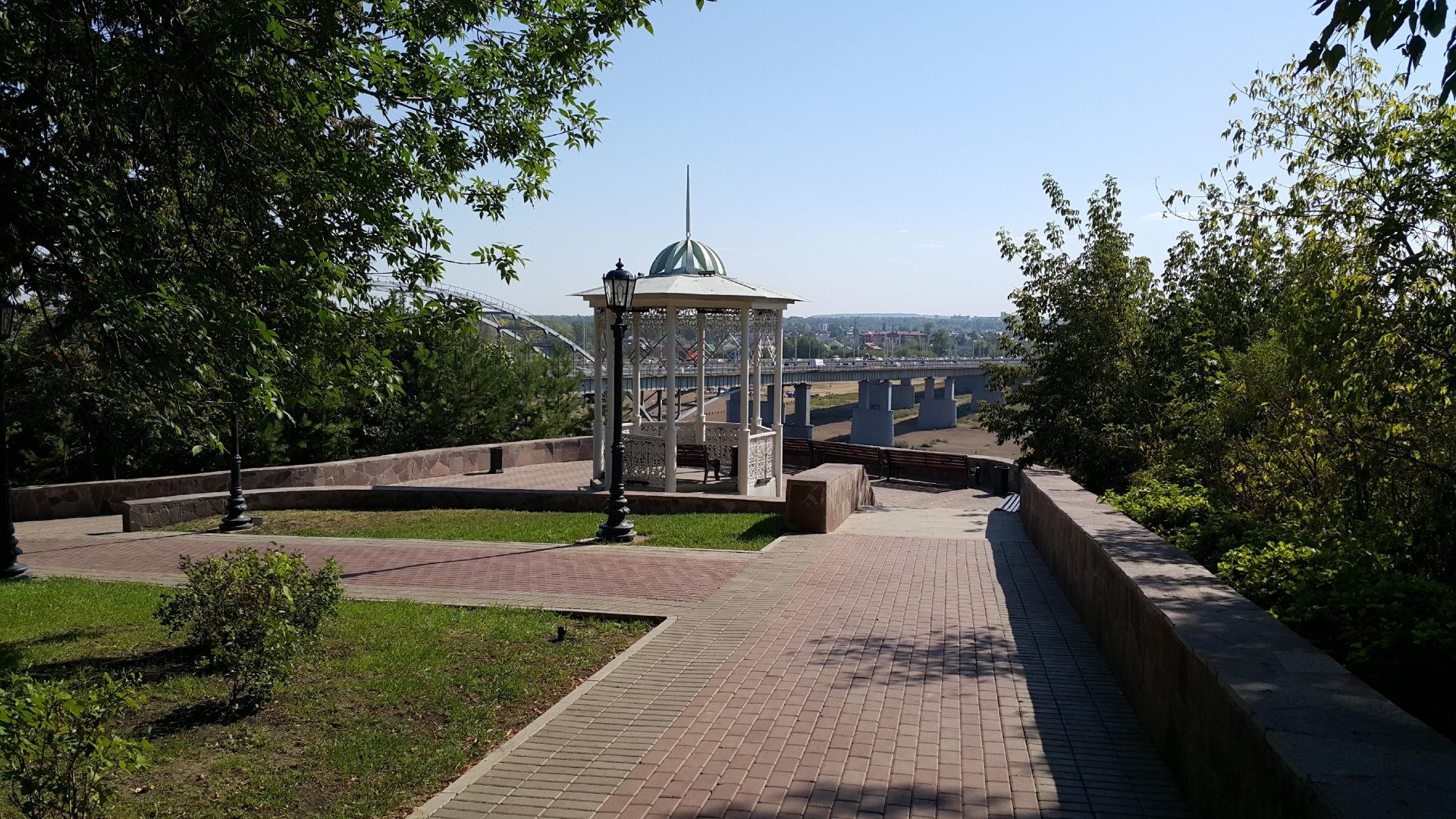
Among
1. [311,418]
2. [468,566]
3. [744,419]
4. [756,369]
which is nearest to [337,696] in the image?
[468,566]

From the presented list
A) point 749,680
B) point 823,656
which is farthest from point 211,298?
point 823,656

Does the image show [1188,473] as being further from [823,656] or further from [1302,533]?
[823,656]

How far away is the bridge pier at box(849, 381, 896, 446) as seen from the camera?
85.9 metres

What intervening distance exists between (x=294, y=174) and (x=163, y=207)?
1393 millimetres

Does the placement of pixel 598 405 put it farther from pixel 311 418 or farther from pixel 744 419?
pixel 311 418

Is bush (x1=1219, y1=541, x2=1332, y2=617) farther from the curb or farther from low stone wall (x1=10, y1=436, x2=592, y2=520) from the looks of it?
low stone wall (x1=10, y1=436, x2=592, y2=520)

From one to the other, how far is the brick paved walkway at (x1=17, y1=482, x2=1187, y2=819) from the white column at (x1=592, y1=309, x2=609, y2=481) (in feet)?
19.6

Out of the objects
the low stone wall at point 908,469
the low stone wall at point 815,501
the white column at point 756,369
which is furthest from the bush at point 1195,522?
the low stone wall at point 908,469

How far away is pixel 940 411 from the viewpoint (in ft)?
325

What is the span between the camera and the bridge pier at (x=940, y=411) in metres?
98.7

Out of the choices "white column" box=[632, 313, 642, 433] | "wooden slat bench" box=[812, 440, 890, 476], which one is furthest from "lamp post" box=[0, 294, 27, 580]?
"wooden slat bench" box=[812, 440, 890, 476]

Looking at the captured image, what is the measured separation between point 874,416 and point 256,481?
239ft

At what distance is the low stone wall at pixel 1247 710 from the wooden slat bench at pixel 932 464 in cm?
1640

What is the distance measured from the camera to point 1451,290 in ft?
23.5
